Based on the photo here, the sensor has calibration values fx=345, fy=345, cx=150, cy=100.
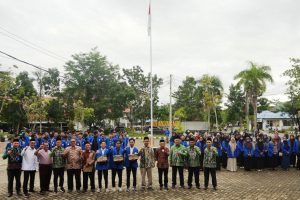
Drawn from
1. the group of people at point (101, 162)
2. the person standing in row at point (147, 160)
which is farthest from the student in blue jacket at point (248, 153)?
the person standing in row at point (147, 160)

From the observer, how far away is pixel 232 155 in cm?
1514

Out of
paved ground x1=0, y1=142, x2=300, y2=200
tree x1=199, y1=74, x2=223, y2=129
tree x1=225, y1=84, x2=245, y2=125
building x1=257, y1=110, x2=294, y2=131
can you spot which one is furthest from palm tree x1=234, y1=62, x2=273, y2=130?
building x1=257, y1=110, x2=294, y2=131

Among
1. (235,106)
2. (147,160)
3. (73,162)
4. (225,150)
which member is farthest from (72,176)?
(235,106)

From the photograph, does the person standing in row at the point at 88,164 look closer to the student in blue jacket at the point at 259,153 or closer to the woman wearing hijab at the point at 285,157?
the student in blue jacket at the point at 259,153

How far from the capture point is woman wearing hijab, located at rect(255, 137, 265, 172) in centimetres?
1563

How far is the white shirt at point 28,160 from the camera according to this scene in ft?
33.8

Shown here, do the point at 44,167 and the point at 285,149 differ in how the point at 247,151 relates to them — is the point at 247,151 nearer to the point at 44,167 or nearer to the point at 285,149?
the point at 285,149

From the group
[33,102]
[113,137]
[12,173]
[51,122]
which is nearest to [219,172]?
[113,137]

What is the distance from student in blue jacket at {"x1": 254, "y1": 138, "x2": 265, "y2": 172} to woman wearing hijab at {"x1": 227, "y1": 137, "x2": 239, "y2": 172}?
42.7 inches

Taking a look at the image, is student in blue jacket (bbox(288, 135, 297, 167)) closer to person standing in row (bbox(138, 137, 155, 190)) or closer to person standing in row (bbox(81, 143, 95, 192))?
person standing in row (bbox(138, 137, 155, 190))

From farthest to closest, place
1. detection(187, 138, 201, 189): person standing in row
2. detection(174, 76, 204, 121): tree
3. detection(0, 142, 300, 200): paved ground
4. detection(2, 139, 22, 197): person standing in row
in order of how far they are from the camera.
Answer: detection(174, 76, 204, 121): tree → detection(187, 138, 201, 189): person standing in row → detection(2, 139, 22, 197): person standing in row → detection(0, 142, 300, 200): paved ground

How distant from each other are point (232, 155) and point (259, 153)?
1429mm

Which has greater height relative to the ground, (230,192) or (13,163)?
(13,163)

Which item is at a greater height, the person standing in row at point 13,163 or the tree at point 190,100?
the tree at point 190,100
